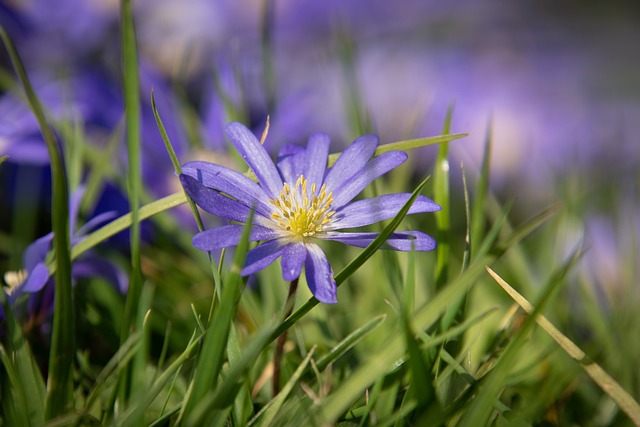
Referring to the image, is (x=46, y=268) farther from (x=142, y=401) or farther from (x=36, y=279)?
(x=142, y=401)

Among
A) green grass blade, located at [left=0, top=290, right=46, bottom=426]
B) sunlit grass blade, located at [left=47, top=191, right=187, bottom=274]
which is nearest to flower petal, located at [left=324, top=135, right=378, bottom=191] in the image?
sunlit grass blade, located at [left=47, top=191, right=187, bottom=274]

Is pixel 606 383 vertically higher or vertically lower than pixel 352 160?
lower

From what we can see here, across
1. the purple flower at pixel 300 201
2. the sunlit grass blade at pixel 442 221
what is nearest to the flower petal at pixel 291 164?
the purple flower at pixel 300 201

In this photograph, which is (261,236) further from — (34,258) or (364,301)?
(364,301)

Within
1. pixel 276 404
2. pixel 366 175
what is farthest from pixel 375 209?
pixel 276 404

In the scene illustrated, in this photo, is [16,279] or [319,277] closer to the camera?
[319,277]

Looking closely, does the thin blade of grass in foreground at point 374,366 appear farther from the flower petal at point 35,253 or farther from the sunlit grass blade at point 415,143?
the flower petal at point 35,253

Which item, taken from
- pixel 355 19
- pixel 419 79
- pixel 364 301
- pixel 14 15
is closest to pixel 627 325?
pixel 364 301
